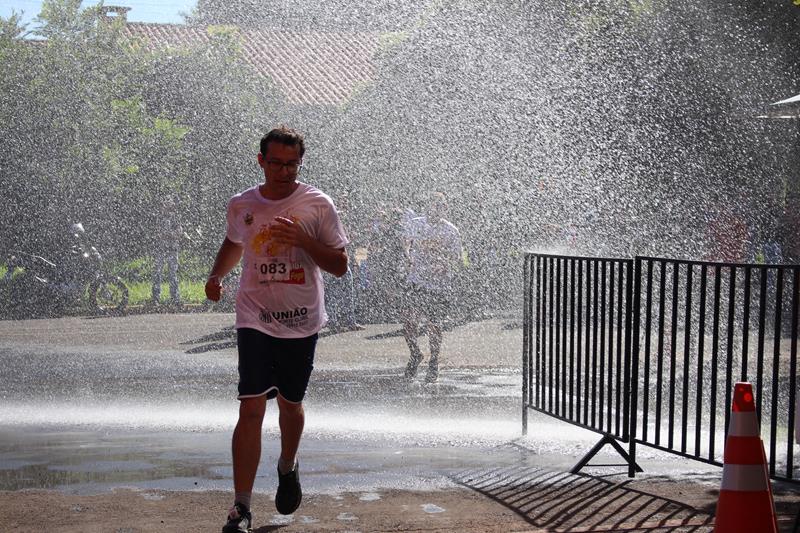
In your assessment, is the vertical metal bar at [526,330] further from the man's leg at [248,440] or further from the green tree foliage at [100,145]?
the green tree foliage at [100,145]

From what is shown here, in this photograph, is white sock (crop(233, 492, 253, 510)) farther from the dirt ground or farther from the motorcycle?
the motorcycle

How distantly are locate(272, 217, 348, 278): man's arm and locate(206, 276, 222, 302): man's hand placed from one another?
21.0 inches

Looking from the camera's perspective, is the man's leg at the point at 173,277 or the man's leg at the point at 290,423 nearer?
the man's leg at the point at 290,423

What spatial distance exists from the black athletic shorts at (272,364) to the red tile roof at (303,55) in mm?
24990

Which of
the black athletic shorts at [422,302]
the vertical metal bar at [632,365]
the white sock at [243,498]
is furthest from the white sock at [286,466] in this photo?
the black athletic shorts at [422,302]

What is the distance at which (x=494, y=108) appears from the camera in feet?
77.9

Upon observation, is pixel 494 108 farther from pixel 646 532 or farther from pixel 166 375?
pixel 646 532

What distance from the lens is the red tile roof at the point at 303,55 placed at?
106 ft

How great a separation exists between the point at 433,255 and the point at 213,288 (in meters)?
6.91

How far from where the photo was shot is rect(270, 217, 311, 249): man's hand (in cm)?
540

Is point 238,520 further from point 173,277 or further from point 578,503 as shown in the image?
point 173,277

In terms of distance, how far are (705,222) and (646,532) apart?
17.9 meters

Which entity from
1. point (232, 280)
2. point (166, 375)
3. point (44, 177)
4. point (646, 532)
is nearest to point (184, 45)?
point (44, 177)

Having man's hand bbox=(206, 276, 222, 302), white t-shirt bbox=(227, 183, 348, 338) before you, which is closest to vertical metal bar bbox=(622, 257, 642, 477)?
white t-shirt bbox=(227, 183, 348, 338)
